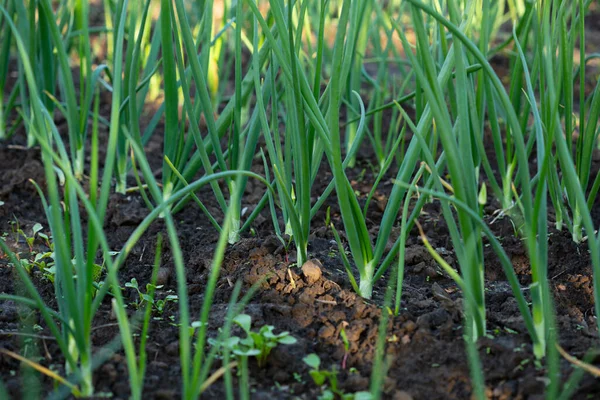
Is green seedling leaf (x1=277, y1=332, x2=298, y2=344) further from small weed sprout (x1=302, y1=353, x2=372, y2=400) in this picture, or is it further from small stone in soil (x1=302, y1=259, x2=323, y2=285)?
small stone in soil (x1=302, y1=259, x2=323, y2=285)

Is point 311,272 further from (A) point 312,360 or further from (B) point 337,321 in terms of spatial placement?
(A) point 312,360

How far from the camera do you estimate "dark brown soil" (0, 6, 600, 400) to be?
1189 millimetres

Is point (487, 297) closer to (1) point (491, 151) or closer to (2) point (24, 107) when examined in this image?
(1) point (491, 151)

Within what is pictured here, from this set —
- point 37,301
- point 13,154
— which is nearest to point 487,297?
point 37,301

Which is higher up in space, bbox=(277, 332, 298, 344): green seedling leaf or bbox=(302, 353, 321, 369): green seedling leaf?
bbox=(277, 332, 298, 344): green seedling leaf

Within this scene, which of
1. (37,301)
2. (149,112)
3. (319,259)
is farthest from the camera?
(149,112)

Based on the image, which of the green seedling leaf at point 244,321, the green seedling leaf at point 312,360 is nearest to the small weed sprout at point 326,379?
the green seedling leaf at point 312,360

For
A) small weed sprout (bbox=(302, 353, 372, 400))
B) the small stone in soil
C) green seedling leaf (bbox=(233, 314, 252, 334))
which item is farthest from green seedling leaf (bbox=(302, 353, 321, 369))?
the small stone in soil

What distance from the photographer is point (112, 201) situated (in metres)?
2.07

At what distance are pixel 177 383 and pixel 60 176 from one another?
1.12 metres

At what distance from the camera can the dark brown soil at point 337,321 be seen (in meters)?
1.19

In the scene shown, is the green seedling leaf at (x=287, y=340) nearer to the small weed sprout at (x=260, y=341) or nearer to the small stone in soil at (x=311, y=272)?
the small weed sprout at (x=260, y=341)

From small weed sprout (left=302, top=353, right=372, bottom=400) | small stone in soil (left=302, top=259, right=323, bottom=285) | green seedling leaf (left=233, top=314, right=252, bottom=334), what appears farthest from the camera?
small stone in soil (left=302, top=259, right=323, bottom=285)

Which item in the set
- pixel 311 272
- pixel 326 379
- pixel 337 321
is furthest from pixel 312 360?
pixel 311 272
